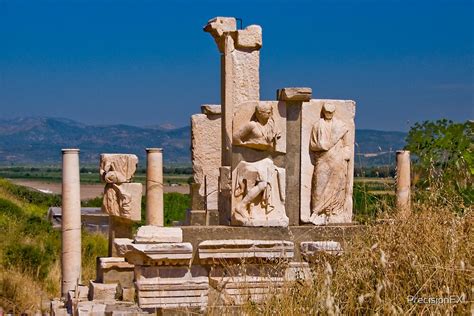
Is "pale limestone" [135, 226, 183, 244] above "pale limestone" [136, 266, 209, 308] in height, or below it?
above

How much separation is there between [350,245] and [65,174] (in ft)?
22.6

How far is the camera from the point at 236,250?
29.9 ft

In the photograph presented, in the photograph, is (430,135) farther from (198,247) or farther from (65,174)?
(198,247)

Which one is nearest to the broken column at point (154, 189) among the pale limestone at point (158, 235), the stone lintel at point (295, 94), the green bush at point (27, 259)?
the green bush at point (27, 259)

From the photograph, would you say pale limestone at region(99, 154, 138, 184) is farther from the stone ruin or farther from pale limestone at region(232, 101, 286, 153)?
pale limestone at region(232, 101, 286, 153)

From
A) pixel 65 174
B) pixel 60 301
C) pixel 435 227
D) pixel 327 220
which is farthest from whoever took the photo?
pixel 65 174

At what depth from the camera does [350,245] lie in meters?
7.64

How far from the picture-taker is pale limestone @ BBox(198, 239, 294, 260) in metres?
9.06

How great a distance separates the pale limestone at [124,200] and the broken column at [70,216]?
2.11 feet

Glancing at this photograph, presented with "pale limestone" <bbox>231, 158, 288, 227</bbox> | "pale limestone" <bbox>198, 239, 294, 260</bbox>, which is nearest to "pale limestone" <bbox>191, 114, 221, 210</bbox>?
"pale limestone" <bbox>231, 158, 288, 227</bbox>

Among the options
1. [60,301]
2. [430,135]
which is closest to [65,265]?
[60,301]

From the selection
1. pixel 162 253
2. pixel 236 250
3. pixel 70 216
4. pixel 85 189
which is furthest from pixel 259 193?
pixel 85 189

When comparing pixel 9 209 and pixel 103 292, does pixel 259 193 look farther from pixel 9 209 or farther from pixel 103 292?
pixel 9 209

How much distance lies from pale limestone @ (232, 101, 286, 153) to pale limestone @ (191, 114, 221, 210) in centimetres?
539
